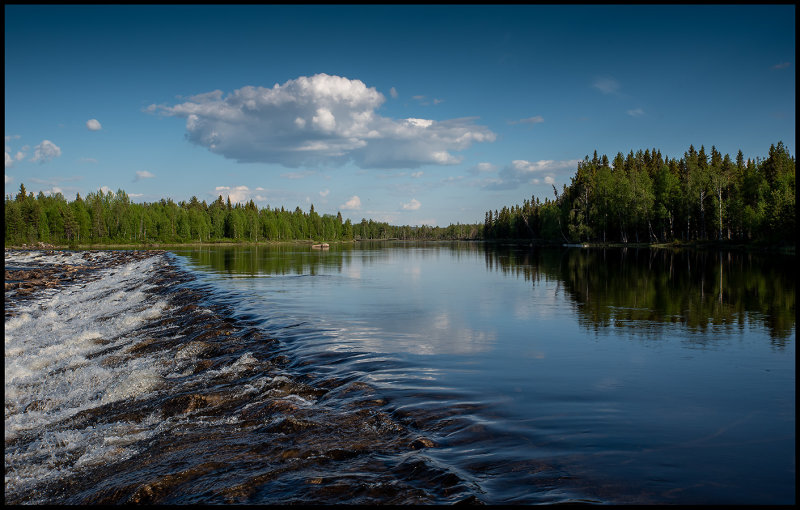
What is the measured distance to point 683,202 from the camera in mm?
100500

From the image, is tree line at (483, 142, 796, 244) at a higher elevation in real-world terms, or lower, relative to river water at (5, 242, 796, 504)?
higher

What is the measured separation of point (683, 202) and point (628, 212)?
12045 millimetres

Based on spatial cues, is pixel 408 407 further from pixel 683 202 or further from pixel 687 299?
pixel 683 202

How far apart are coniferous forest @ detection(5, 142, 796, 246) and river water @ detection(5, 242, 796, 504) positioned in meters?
70.8

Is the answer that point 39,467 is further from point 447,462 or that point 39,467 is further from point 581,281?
point 581,281

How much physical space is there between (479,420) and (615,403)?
3306 mm

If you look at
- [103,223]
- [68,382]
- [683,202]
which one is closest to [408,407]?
[68,382]

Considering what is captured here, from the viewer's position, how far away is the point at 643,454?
790 cm

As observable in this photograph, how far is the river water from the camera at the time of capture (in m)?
7.03

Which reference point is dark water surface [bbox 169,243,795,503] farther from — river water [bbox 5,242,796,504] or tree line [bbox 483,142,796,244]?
tree line [bbox 483,142,796,244]

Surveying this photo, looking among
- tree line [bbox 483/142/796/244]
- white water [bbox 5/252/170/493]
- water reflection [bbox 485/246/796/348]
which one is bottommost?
white water [bbox 5/252/170/493]

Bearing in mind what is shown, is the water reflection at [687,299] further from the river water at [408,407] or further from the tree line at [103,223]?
the tree line at [103,223]

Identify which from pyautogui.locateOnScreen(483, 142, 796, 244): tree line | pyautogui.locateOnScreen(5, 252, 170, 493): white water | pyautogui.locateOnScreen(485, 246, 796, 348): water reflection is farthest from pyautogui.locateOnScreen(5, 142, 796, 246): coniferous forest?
pyautogui.locateOnScreen(5, 252, 170, 493): white water

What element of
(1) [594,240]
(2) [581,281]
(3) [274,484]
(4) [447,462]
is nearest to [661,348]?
(4) [447,462]
